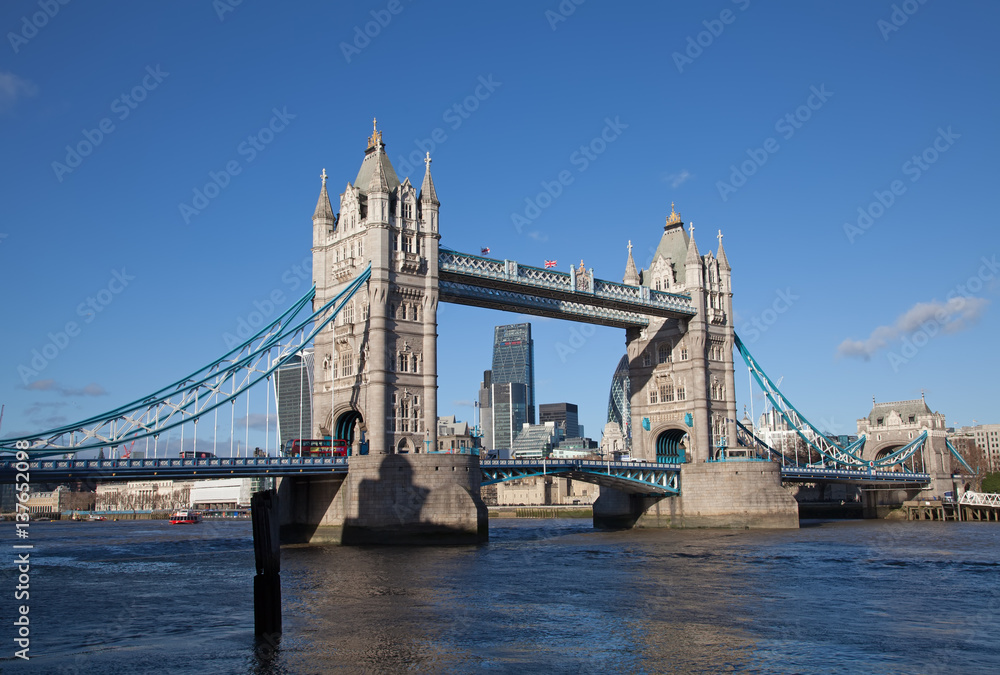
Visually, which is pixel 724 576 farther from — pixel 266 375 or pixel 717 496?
pixel 717 496

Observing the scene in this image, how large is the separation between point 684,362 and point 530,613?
5742 centimetres

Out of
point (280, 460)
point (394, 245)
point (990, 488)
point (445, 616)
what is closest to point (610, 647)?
point (445, 616)

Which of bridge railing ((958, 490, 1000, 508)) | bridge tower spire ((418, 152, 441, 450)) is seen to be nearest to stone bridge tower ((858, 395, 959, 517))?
bridge railing ((958, 490, 1000, 508))

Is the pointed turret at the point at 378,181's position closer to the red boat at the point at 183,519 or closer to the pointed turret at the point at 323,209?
the pointed turret at the point at 323,209

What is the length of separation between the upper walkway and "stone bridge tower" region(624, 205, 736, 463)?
7.06 feet

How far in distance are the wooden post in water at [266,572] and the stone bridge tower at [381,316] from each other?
3298 centimetres

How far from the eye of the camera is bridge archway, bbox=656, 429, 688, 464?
281 ft

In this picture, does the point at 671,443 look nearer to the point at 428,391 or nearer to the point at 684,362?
the point at 684,362

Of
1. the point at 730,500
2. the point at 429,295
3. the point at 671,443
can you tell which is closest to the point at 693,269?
the point at 671,443

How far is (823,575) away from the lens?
38656 mm

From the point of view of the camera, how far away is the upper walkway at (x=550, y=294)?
6681 centimetres

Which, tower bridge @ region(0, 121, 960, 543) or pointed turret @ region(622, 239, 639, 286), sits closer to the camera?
tower bridge @ region(0, 121, 960, 543)

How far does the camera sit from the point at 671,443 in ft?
286

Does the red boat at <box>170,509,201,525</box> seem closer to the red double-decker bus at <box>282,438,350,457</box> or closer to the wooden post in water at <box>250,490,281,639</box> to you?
the red double-decker bus at <box>282,438,350,457</box>
